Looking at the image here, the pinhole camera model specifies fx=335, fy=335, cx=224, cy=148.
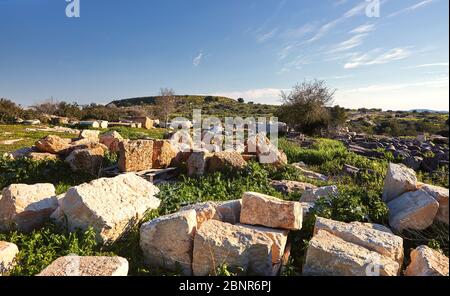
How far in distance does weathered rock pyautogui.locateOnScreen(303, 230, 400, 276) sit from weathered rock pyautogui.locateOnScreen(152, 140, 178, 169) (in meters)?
5.28

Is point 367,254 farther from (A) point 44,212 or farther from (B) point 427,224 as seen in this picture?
(A) point 44,212

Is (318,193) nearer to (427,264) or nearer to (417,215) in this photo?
(417,215)

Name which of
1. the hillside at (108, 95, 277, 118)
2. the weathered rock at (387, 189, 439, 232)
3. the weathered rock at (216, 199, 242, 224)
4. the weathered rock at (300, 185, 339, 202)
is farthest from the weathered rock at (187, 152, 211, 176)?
the hillside at (108, 95, 277, 118)

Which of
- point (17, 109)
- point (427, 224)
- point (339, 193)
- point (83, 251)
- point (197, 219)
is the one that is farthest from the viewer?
point (17, 109)

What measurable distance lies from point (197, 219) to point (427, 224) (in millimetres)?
3446

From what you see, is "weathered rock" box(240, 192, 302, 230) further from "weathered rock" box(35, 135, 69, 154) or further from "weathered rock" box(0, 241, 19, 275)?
"weathered rock" box(35, 135, 69, 154)

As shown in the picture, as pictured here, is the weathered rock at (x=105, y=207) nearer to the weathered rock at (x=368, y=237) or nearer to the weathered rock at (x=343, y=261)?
the weathered rock at (x=343, y=261)

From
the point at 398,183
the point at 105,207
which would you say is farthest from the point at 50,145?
the point at 398,183

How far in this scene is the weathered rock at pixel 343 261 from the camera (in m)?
3.63

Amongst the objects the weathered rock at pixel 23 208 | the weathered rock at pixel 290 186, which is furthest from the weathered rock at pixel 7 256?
the weathered rock at pixel 290 186

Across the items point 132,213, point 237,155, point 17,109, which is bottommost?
point 132,213

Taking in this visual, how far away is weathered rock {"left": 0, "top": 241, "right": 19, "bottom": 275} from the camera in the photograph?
3822mm
